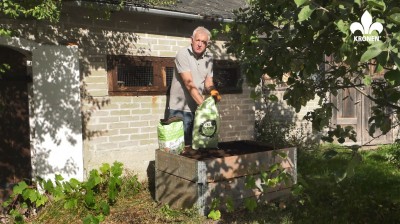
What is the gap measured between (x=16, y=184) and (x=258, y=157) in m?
3.07

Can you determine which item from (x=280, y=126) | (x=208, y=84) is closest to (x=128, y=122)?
(x=208, y=84)

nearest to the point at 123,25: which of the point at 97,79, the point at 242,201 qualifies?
the point at 97,79

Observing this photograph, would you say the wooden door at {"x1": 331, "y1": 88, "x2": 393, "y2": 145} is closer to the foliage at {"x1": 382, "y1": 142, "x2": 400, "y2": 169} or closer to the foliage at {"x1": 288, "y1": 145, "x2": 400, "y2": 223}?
the foliage at {"x1": 382, "y1": 142, "x2": 400, "y2": 169}

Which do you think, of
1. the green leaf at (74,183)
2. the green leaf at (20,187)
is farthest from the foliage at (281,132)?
the green leaf at (20,187)

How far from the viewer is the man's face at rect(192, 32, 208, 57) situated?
5242 mm

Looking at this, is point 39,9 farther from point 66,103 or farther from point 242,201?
point 242,201

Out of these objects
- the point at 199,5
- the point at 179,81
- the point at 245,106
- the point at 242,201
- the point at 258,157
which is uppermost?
the point at 199,5

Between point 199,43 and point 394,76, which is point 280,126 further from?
point 394,76

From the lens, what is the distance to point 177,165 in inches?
186

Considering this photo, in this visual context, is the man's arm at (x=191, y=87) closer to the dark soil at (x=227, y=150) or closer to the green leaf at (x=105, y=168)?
the dark soil at (x=227, y=150)

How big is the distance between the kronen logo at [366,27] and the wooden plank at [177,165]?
9.23ft

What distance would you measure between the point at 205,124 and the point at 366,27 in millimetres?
3284

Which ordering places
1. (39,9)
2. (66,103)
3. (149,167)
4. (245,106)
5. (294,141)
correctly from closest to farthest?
(39,9)
(66,103)
(149,167)
(245,106)
(294,141)

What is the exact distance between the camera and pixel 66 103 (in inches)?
201
